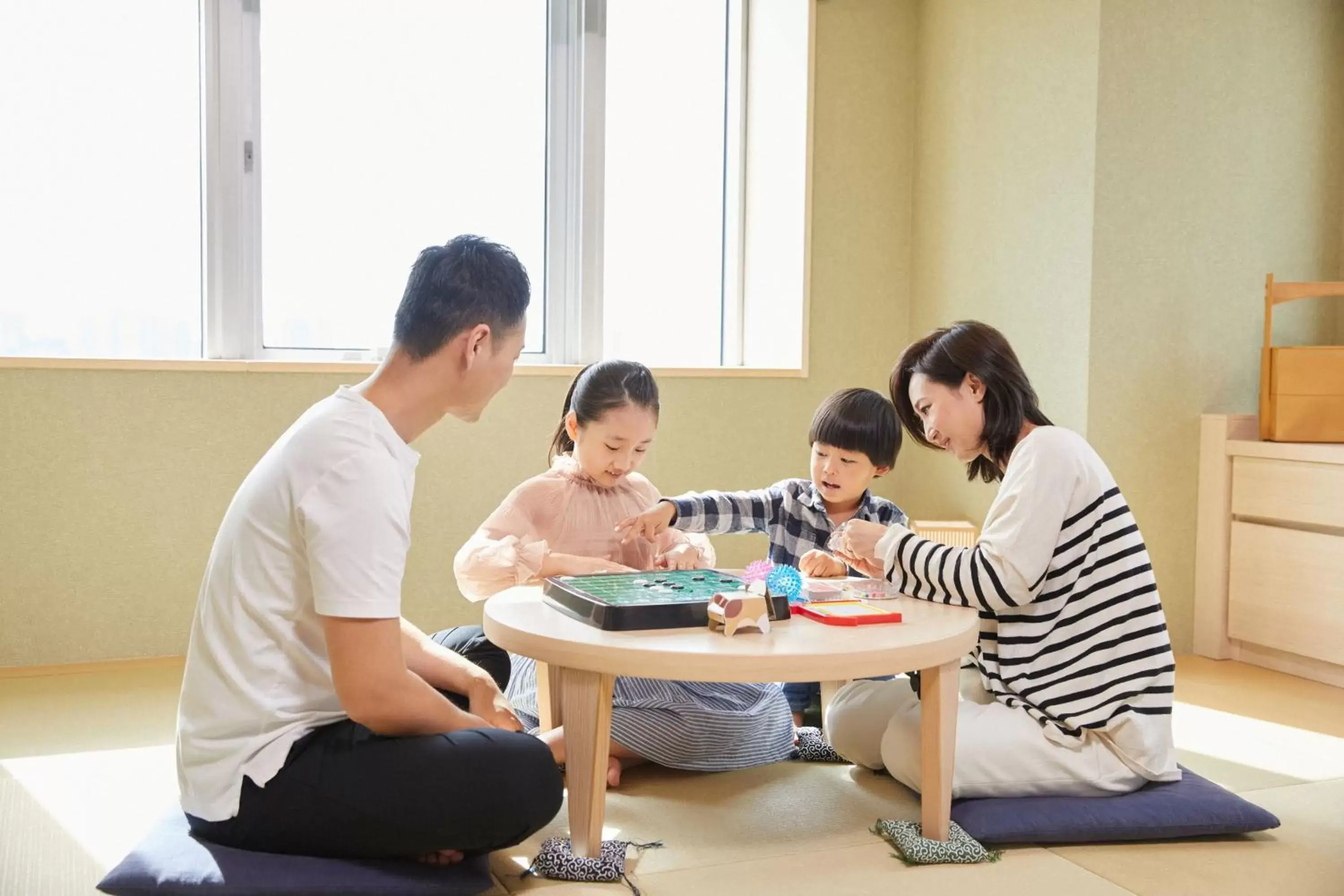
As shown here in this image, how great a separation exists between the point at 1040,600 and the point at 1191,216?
183 cm

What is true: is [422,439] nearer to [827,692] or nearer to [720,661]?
[827,692]

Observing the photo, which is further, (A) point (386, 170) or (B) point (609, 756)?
(A) point (386, 170)

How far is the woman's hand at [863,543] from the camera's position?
2.26 metres

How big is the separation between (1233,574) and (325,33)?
10.2ft

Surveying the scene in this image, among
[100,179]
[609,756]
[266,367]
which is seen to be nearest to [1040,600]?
[609,756]

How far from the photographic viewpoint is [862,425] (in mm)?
2564

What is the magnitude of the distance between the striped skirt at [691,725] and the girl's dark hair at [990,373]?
2.15 ft

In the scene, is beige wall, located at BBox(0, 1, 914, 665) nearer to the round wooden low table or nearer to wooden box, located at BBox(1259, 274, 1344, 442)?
wooden box, located at BBox(1259, 274, 1344, 442)

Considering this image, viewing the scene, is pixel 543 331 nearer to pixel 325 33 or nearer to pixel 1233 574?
pixel 325 33

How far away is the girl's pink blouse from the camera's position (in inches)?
93.8

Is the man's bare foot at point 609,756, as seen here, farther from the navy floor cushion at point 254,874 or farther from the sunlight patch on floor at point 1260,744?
the sunlight patch on floor at point 1260,744

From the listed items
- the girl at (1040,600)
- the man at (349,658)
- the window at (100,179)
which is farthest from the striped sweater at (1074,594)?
the window at (100,179)

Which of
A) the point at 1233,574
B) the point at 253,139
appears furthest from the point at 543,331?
the point at 1233,574

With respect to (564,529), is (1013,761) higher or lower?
lower
